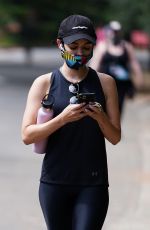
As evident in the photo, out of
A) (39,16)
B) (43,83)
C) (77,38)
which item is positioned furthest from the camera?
(39,16)

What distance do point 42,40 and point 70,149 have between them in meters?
29.3

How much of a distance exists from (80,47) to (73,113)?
0.39m

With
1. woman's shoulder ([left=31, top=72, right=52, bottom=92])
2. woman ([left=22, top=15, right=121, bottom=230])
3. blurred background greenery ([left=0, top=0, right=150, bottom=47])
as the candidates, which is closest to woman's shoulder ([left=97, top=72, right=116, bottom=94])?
woman ([left=22, top=15, right=121, bottom=230])

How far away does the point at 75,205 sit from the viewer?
4715 mm

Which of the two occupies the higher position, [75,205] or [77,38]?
[77,38]

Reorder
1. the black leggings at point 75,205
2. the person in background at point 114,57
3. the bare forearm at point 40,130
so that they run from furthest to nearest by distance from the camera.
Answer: the person in background at point 114,57 → the black leggings at point 75,205 → the bare forearm at point 40,130

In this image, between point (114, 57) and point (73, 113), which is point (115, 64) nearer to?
point (114, 57)

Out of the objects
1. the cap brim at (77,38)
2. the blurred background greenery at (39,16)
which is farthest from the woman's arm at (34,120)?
the blurred background greenery at (39,16)

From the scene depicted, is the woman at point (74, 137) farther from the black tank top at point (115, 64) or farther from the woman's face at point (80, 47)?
the black tank top at point (115, 64)

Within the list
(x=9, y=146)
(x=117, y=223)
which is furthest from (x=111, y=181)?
(x=9, y=146)

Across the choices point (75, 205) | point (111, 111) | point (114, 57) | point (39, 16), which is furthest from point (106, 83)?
point (39, 16)

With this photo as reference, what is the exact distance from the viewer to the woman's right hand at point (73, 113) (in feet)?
14.5

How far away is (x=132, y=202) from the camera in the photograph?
8734 millimetres

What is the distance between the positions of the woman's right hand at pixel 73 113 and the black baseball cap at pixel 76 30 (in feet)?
1.19
